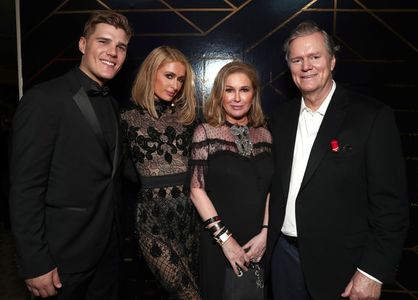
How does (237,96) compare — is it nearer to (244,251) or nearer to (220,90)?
(220,90)

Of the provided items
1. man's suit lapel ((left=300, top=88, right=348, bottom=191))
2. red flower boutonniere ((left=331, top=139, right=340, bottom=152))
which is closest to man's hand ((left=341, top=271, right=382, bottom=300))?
man's suit lapel ((left=300, top=88, right=348, bottom=191))

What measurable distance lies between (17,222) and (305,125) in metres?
1.64

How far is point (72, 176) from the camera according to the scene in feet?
5.81

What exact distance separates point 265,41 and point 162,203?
160cm

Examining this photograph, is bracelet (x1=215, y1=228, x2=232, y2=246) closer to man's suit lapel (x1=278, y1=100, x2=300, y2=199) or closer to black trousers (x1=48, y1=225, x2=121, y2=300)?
man's suit lapel (x1=278, y1=100, x2=300, y2=199)

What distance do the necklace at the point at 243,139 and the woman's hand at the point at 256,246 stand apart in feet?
1.78

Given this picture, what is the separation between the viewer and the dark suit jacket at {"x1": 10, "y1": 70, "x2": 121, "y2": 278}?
5.39 ft

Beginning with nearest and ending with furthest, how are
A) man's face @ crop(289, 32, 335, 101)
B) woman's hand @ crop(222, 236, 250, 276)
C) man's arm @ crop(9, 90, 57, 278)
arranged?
Result: man's arm @ crop(9, 90, 57, 278) < man's face @ crop(289, 32, 335, 101) < woman's hand @ crop(222, 236, 250, 276)

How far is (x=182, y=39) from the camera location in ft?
9.21

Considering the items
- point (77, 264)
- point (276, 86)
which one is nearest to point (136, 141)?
point (77, 264)

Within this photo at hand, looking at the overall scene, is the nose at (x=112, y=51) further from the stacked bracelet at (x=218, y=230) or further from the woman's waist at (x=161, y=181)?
the stacked bracelet at (x=218, y=230)

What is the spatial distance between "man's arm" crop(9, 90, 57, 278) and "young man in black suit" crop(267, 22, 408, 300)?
129 cm

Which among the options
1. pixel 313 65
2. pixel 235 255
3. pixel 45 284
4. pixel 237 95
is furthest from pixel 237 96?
pixel 45 284

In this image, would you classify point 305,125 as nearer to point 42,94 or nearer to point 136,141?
point 136,141
